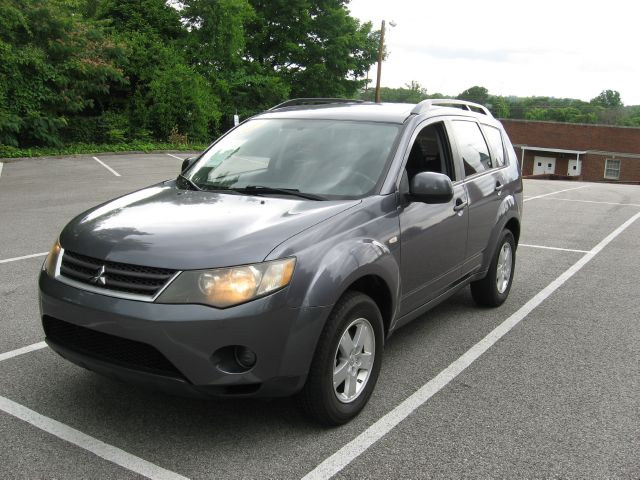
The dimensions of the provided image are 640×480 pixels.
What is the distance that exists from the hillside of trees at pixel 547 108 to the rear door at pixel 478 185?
49.6m

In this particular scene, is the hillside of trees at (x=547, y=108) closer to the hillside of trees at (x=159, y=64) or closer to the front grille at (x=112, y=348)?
the hillside of trees at (x=159, y=64)

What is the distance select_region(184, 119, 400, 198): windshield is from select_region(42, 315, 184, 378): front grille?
53.3 inches

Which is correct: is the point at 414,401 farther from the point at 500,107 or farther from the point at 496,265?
the point at 500,107

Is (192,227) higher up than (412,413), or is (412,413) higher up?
(192,227)

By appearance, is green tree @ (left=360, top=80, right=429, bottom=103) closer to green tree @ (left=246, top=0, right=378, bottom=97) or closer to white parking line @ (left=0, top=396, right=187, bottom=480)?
green tree @ (left=246, top=0, right=378, bottom=97)

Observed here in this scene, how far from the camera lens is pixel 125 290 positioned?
10.5ft

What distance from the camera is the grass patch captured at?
70.1 feet

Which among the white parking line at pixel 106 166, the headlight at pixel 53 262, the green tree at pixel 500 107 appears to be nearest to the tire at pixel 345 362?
the headlight at pixel 53 262

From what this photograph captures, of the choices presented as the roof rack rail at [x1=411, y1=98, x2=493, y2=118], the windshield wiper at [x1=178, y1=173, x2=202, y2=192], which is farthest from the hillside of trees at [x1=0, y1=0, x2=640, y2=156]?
the windshield wiper at [x1=178, y1=173, x2=202, y2=192]

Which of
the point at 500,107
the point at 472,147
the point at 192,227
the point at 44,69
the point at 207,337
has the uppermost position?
the point at 500,107

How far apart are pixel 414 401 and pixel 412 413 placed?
178 mm

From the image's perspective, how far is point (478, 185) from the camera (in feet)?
17.6

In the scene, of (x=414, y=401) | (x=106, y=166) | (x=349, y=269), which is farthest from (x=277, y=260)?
(x=106, y=166)

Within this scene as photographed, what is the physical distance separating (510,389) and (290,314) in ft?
6.08
